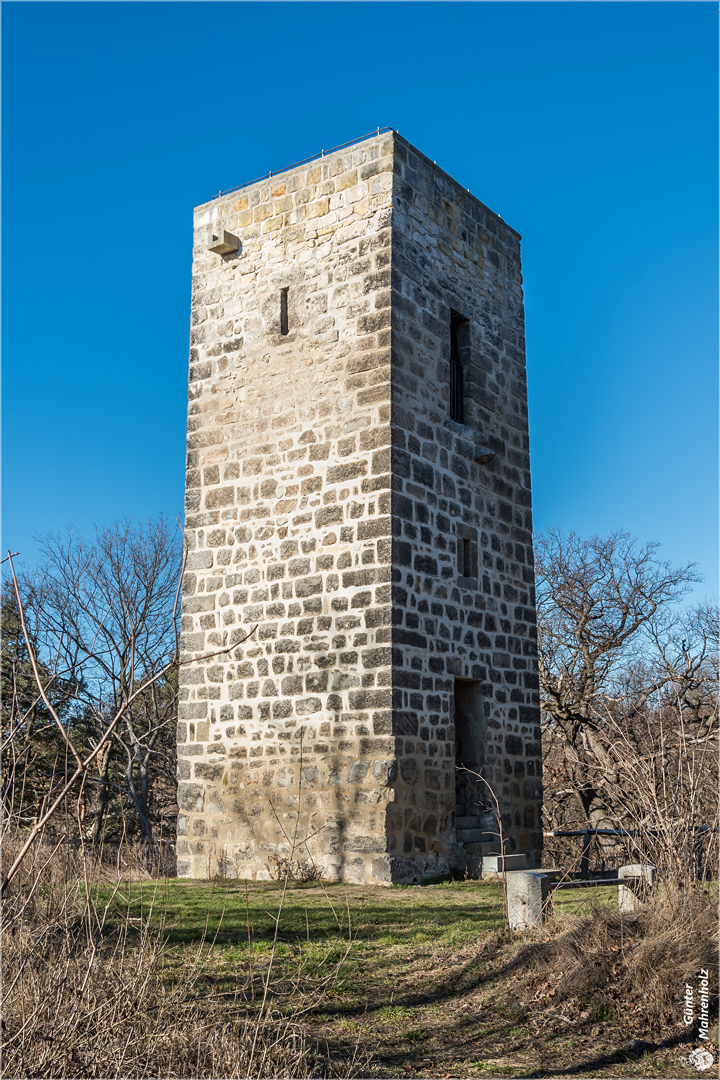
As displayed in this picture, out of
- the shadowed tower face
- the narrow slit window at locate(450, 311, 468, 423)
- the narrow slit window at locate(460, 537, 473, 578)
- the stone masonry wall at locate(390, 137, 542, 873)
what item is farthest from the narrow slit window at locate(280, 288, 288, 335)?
the narrow slit window at locate(460, 537, 473, 578)

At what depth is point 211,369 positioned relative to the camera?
10586 millimetres

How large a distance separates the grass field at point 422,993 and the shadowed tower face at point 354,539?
218 centimetres

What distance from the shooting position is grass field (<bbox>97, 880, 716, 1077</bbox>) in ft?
13.7

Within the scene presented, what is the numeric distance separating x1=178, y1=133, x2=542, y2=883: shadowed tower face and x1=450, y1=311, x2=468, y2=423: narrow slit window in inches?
1.2

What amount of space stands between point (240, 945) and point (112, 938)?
2.45 feet

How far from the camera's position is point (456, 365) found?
10.5 m

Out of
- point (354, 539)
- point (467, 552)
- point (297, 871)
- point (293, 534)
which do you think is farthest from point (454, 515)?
point (297, 871)

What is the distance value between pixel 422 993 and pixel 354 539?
4.68 m

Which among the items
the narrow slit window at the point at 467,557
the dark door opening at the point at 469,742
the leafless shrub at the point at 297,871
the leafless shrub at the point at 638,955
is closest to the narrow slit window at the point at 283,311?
the narrow slit window at the point at 467,557

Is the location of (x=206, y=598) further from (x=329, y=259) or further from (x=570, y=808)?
(x=570, y=808)

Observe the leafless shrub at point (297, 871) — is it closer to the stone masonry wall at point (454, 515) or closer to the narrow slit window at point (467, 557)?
the stone masonry wall at point (454, 515)

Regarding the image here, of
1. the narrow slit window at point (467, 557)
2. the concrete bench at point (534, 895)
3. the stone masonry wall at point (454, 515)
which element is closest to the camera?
the concrete bench at point (534, 895)

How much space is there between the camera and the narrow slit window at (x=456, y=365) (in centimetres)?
1031

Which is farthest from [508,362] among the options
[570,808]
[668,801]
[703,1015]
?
[570,808]
